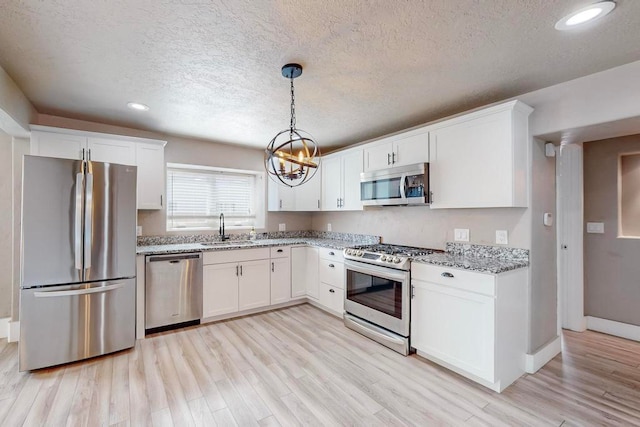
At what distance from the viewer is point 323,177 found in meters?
4.39

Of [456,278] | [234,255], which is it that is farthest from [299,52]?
[234,255]

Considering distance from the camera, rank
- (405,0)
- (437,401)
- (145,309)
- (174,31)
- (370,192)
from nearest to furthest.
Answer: (405,0) → (174,31) → (437,401) → (145,309) → (370,192)

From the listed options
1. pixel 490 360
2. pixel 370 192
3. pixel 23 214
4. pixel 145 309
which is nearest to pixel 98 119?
pixel 23 214

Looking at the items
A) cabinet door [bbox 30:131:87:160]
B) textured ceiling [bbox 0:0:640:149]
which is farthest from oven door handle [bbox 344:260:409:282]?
cabinet door [bbox 30:131:87:160]

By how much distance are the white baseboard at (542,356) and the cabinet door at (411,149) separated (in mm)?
1958

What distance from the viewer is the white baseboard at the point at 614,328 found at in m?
3.04

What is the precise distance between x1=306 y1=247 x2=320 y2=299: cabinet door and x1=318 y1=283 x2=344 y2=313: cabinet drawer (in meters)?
0.14

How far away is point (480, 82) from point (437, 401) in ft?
8.07

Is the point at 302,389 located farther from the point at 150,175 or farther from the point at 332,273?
the point at 150,175

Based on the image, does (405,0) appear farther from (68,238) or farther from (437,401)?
(68,238)

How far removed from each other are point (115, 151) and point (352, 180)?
2.81m

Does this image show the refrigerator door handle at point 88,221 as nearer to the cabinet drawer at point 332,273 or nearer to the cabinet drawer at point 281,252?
the cabinet drawer at point 281,252

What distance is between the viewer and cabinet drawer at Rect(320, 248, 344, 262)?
3.61 meters

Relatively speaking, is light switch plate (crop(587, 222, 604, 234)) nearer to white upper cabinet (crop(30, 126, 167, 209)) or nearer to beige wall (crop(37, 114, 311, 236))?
beige wall (crop(37, 114, 311, 236))
